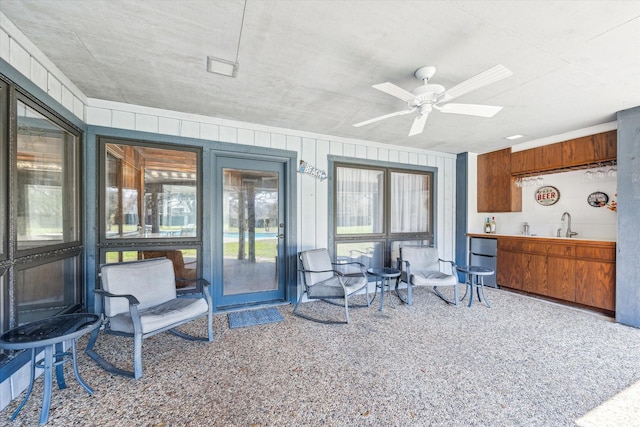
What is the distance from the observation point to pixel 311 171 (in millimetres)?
4156

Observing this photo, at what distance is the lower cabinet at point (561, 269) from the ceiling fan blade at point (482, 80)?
123 inches

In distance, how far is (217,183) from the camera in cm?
365

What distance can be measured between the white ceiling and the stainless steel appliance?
2.37 meters

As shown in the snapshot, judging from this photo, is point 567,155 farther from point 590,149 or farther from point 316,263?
point 316,263

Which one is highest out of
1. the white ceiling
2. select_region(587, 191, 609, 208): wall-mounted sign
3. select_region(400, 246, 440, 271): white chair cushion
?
the white ceiling

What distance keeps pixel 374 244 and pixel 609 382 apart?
119 inches

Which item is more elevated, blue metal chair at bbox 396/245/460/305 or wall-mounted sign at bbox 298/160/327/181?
wall-mounted sign at bbox 298/160/327/181

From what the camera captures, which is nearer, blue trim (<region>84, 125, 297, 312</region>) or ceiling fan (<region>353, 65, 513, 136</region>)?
Result: ceiling fan (<region>353, 65, 513, 136</region>)

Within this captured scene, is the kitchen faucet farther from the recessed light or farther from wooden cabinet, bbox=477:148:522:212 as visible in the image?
the recessed light

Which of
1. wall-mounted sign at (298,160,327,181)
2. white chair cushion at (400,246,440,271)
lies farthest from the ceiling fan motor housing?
→ white chair cushion at (400,246,440,271)

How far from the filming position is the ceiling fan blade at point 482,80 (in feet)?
5.94

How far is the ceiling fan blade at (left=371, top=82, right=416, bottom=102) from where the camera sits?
81.3 inches

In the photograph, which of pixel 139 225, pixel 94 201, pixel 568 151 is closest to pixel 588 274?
pixel 568 151

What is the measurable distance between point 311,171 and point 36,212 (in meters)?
2.94
